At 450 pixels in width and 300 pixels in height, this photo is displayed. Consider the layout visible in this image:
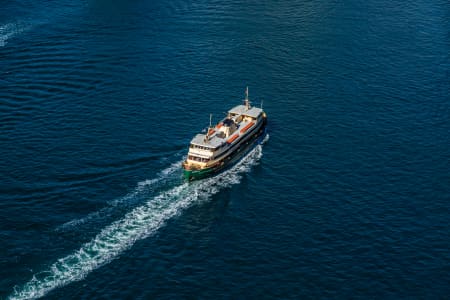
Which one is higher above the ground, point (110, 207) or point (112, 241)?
point (110, 207)

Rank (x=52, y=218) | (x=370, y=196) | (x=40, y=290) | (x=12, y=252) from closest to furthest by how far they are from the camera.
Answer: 1. (x=40, y=290)
2. (x=12, y=252)
3. (x=52, y=218)
4. (x=370, y=196)

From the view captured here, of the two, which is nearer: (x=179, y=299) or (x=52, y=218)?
(x=179, y=299)

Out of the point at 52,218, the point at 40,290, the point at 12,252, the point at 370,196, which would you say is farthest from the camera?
the point at 370,196

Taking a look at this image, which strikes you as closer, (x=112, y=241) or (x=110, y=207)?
(x=112, y=241)

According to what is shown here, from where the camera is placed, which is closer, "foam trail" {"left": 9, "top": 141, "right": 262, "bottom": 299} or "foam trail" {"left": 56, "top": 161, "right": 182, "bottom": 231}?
"foam trail" {"left": 9, "top": 141, "right": 262, "bottom": 299}

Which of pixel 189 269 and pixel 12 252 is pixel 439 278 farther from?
pixel 12 252

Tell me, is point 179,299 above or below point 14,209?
below

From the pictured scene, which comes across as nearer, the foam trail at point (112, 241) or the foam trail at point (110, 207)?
the foam trail at point (112, 241)

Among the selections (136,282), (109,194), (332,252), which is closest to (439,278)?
(332,252)
